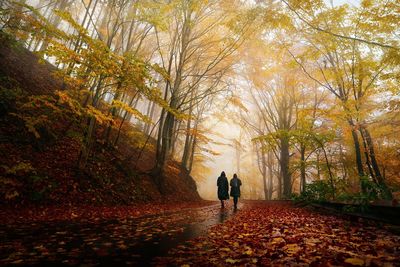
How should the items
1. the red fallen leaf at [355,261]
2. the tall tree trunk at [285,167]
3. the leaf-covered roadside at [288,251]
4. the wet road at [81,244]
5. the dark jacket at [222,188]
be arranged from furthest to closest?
the tall tree trunk at [285,167] → the dark jacket at [222,188] → the wet road at [81,244] → the leaf-covered roadside at [288,251] → the red fallen leaf at [355,261]

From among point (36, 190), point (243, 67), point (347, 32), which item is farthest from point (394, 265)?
point (243, 67)

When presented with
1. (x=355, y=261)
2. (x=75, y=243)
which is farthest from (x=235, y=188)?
(x=355, y=261)

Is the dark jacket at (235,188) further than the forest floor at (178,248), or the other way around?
the dark jacket at (235,188)

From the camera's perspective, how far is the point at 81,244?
3473 millimetres

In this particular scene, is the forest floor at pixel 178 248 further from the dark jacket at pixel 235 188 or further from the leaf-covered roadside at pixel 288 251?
the dark jacket at pixel 235 188

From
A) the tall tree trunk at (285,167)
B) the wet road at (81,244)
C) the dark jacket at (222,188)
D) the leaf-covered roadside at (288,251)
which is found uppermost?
the tall tree trunk at (285,167)

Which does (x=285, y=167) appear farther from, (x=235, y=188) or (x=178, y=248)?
(x=178, y=248)

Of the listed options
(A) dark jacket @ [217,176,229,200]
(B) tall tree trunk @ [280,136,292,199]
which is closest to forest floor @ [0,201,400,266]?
(A) dark jacket @ [217,176,229,200]

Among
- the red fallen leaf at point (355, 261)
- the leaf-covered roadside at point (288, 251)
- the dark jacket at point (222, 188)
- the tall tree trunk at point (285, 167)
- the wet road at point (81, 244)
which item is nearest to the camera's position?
the red fallen leaf at point (355, 261)

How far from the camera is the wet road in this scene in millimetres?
2750

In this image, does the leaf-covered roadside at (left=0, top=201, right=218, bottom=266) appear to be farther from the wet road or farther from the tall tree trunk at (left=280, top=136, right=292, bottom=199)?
the tall tree trunk at (left=280, top=136, right=292, bottom=199)

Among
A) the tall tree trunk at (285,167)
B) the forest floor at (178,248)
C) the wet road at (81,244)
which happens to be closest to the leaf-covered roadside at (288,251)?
the forest floor at (178,248)

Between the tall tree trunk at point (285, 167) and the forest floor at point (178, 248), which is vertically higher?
the tall tree trunk at point (285, 167)

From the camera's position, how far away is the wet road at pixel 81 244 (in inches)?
108
